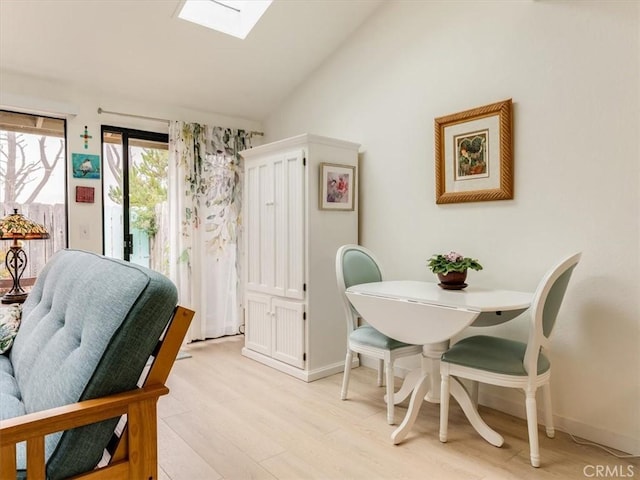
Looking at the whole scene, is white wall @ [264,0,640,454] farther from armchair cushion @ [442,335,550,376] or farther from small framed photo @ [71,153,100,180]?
small framed photo @ [71,153,100,180]

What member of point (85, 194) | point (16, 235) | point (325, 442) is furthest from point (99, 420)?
point (85, 194)

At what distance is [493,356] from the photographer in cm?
201

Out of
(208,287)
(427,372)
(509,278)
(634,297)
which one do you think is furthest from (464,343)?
(208,287)

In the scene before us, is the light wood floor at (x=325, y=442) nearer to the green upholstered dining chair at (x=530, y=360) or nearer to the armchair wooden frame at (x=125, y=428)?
the green upholstered dining chair at (x=530, y=360)

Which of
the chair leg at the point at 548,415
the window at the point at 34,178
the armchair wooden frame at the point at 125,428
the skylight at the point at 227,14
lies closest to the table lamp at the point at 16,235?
the window at the point at 34,178

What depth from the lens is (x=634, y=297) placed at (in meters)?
1.99

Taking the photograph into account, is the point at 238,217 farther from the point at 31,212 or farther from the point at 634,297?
the point at 634,297

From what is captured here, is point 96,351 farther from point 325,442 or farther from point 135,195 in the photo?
point 135,195

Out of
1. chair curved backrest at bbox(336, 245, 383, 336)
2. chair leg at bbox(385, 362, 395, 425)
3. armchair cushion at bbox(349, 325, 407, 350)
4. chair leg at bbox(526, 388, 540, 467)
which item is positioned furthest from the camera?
chair curved backrest at bbox(336, 245, 383, 336)

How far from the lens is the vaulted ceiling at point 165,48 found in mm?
2707

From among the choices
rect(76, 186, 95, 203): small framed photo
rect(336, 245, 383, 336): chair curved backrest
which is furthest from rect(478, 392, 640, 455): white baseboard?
rect(76, 186, 95, 203): small framed photo

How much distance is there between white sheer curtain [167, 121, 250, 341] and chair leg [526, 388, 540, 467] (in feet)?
9.68

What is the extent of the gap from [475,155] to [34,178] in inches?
131

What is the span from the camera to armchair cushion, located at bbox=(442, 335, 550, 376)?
191 cm
